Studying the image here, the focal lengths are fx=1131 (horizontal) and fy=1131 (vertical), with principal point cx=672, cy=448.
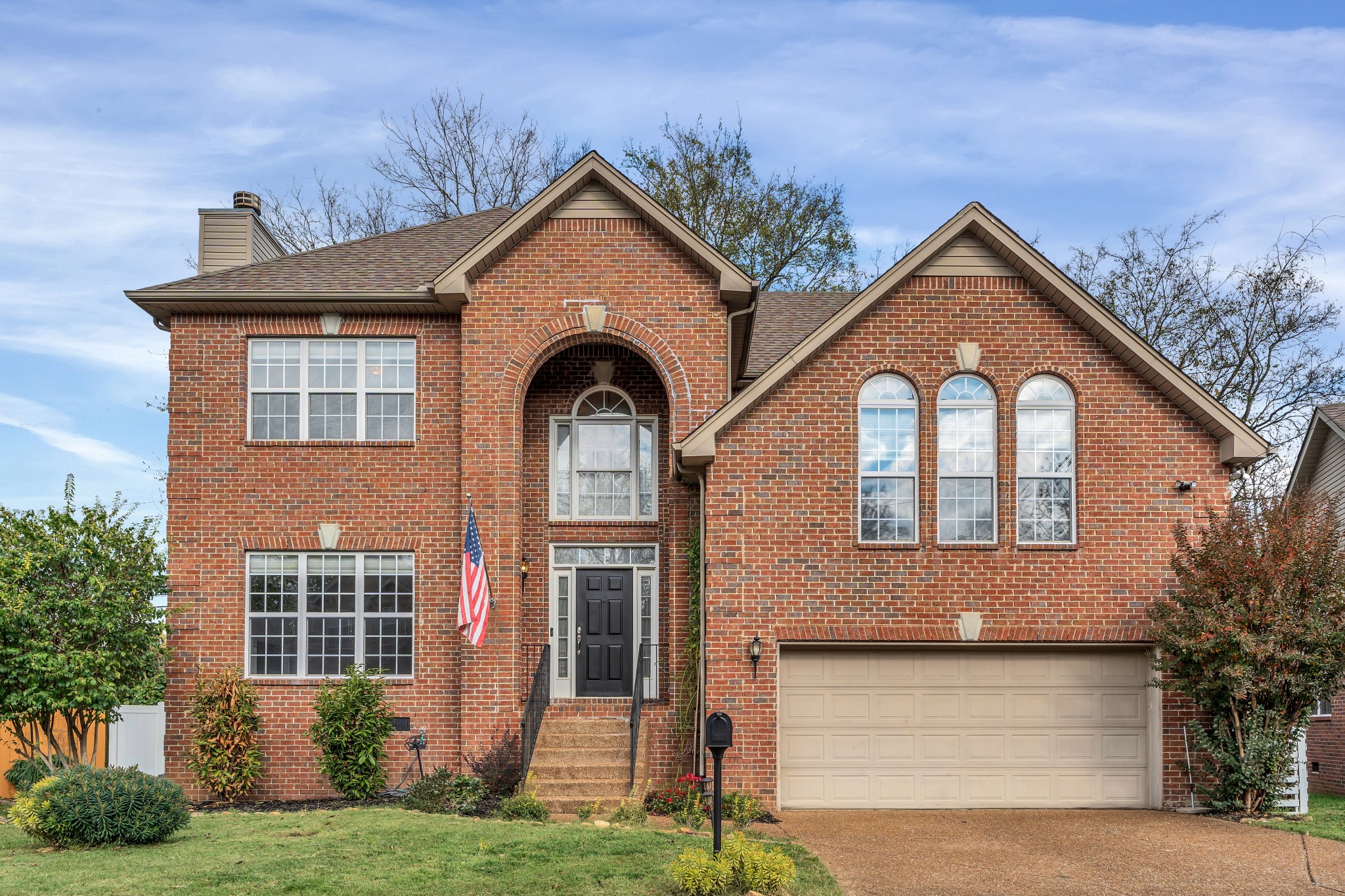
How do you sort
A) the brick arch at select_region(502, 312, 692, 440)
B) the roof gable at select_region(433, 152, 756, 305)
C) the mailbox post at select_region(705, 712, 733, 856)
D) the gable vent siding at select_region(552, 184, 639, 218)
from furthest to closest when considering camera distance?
1. the gable vent siding at select_region(552, 184, 639, 218)
2. the brick arch at select_region(502, 312, 692, 440)
3. the roof gable at select_region(433, 152, 756, 305)
4. the mailbox post at select_region(705, 712, 733, 856)

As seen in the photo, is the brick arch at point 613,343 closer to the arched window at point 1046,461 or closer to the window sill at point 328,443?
the window sill at point 328,443

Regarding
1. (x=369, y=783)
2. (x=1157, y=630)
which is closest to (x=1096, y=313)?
(x=1157, y=630)

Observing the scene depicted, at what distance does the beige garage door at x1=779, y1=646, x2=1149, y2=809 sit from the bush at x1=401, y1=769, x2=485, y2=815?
12.4 feet

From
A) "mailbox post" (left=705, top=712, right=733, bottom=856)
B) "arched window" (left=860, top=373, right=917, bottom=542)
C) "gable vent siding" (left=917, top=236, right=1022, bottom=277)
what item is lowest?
"mailbox post" (left=705, top=712, right=733, bottom=856)

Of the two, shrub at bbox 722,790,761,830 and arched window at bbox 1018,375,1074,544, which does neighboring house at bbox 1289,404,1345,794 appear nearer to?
arched window at bbox 1018,375,1074,544

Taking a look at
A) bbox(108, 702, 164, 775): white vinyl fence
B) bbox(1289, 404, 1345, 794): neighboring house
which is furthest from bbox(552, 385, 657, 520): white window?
bbox(1289, 404, 1345, 794): neighboring house

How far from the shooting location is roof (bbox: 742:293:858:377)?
1752 cm

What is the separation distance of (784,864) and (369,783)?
24.3 feet

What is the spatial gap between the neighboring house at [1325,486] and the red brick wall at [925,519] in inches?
272

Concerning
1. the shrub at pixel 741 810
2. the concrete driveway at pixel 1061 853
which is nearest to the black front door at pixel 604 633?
the shrub at pixel 741 810

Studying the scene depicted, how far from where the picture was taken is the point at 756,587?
14.0 metres

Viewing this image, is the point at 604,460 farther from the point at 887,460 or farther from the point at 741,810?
the point at 741,810

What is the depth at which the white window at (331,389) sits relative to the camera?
52.3ft

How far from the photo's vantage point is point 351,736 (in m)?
14.6
